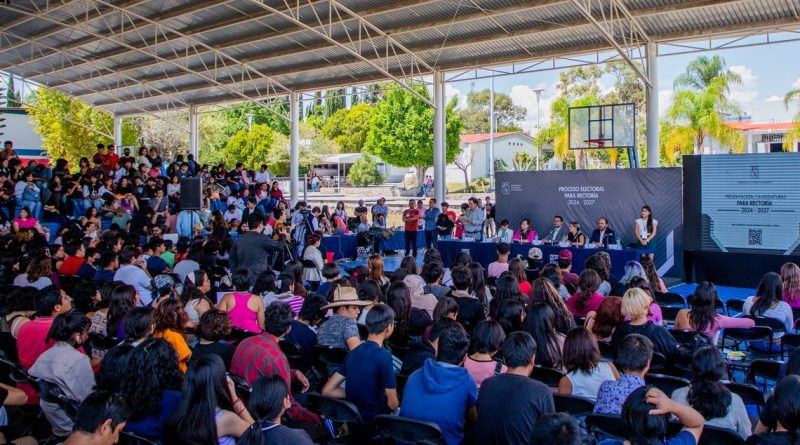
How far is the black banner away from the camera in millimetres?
12703

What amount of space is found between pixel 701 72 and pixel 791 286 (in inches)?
1112

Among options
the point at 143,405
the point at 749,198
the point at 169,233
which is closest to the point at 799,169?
the point at 749,198

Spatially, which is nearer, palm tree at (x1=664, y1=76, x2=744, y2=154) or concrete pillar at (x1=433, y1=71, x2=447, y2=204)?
concrete pillar at (x1=433, y1=71, x2=447, y2=204)

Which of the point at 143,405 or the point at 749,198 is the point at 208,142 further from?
the point at 143,405

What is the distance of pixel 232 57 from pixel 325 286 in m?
15.6

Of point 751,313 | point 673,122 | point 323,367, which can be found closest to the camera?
point 323,367

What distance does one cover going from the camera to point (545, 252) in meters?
12.5

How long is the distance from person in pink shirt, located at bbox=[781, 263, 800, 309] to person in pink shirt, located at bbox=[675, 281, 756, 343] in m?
1.27

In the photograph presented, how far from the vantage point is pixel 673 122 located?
2861cm

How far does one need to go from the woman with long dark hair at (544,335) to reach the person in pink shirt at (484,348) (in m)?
0.76

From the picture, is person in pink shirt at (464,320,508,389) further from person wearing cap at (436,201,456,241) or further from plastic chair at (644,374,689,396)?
person wearing cap at (436,201,456,241)

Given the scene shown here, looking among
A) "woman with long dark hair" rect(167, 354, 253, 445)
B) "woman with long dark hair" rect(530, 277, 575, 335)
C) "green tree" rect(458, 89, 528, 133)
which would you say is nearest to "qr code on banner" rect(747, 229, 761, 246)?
"woman with long dark hair" rect(530, 277, 575, 335)

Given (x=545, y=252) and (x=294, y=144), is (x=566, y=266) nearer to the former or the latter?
(x=545, y=252)

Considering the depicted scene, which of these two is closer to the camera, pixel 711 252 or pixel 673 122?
pixel 711 252
